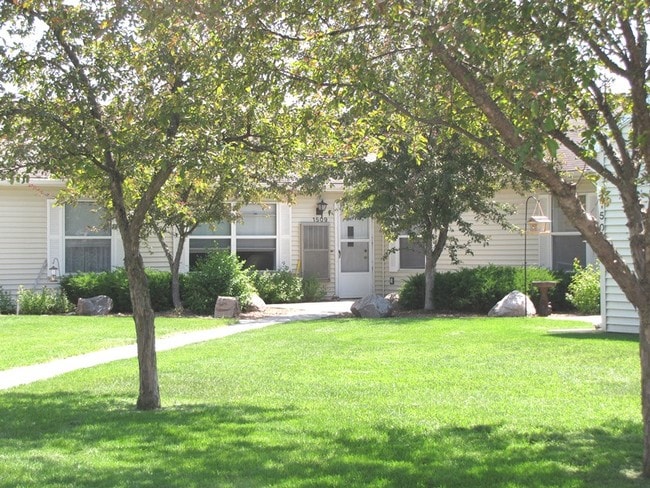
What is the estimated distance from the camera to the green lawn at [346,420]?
5156 mm

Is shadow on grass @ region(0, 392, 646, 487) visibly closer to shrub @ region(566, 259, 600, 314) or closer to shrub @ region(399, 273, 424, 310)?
shrub @ region(566, 259, 600, 314)

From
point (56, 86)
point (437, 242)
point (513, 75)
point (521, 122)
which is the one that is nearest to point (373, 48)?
point (521, 122)

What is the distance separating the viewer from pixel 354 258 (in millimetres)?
21828

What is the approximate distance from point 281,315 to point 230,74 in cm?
1150

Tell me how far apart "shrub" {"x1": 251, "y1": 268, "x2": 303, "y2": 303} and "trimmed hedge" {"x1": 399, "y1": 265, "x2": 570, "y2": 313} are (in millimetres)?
4079

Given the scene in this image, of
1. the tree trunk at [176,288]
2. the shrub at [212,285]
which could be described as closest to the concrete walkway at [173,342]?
the shrub at [212,285]

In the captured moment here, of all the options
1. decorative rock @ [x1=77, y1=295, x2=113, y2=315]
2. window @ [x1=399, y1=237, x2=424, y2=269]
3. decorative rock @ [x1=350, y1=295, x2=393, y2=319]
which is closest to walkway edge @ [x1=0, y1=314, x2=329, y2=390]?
decorative rock @ [x1=350, y1=295, x2=393, y2=319]

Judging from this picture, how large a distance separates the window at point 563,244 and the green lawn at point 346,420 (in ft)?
25.9

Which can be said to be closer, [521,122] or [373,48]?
[521,122]

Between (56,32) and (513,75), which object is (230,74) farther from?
(513,75)

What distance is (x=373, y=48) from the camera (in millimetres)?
6707

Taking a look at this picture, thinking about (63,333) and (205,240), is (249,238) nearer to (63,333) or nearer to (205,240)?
(205,240)

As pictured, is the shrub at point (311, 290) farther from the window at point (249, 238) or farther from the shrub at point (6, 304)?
the shrub at point (6, 304)

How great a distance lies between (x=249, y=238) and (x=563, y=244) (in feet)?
26.7
